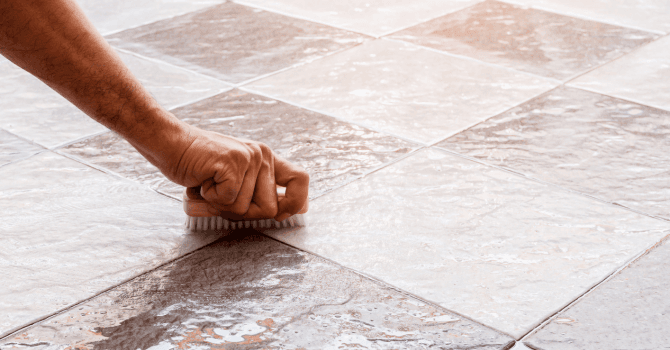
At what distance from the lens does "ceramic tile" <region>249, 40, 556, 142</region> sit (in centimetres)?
158

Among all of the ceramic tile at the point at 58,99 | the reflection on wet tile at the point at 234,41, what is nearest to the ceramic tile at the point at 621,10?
the reflection on wet tile at the point at 234,41

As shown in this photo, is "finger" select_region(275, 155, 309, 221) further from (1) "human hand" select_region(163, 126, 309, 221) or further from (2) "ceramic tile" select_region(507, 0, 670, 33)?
(2) "ceramic tile" select_region(507, 0, 670, 33)

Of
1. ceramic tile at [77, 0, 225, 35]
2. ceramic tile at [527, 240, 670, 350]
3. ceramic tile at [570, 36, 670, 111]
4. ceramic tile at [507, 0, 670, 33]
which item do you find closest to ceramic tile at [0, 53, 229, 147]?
ceramic tile at [77, 0, 225, 35]

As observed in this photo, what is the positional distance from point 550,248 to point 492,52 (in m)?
0.98

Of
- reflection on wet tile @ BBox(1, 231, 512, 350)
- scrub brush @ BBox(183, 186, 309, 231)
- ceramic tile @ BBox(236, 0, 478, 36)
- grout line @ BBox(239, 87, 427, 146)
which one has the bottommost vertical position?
reflection on wet tile @ BBox(1, 231, 512, 350)

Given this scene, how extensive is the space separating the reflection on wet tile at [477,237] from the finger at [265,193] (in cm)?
5

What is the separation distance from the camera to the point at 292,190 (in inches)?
45.0

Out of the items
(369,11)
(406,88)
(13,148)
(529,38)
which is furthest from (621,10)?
(13,148)

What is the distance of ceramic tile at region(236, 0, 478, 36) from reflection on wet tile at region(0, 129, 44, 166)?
1033 millimetres

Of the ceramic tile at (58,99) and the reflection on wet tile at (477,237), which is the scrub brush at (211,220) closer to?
the reflection on wet tile at (477,237)

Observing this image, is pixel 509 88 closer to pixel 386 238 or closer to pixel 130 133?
pixel 386 238

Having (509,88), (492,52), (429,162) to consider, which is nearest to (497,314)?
(429,162)

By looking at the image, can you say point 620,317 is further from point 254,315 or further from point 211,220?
point 211,220

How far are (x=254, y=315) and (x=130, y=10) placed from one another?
64.4 inches
